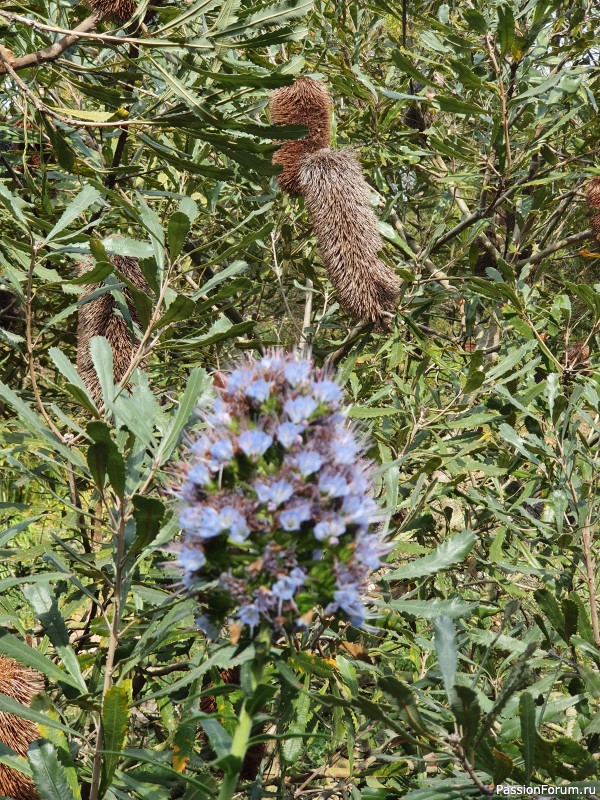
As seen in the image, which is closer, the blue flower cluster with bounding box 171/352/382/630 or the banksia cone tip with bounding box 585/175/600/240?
the blue flower cluster with bounding box 171/352/382/630

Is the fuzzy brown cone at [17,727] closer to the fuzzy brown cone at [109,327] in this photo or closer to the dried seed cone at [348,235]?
the fuzzy brown cone at [109,327]

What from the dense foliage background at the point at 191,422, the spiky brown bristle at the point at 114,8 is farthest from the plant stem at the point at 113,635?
the spiky brown bristle at the point at 114,8

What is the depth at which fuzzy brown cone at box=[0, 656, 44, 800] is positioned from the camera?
133cm

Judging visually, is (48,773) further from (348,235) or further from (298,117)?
(298,117)

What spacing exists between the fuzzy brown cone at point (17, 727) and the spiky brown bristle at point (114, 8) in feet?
4.91

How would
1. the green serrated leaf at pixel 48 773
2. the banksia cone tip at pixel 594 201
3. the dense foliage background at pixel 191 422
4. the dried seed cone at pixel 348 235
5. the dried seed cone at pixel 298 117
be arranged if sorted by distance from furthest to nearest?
the banksia cone tip at pixel 594 201, the dried seed cone at pixel 298 117, the dried seed cone at pixel 348 235, the dense foliage background at pixel 191 422, the green serrated leaf at pixel 48 773

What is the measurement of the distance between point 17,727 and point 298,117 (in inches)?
69.0

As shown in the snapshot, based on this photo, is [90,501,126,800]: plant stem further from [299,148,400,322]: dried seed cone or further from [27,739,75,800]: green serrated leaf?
[299,148,400,322]: dried seed cone

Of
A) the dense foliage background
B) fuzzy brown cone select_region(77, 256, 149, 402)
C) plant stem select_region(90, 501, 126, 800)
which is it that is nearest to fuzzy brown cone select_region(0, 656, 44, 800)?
the dense foliage background

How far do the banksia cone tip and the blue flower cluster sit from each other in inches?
84.7

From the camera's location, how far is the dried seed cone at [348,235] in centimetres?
205

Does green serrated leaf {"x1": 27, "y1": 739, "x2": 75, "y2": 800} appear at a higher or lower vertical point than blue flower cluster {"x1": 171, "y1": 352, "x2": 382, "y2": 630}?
lower

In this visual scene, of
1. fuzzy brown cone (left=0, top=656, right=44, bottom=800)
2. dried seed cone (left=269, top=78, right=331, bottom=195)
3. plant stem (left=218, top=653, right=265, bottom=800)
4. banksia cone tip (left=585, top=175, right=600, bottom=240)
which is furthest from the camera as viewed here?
banksia cone tip (left=585, top=175, right=600, bottom=240)

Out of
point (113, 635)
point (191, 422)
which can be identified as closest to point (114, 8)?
point (191, 422)
